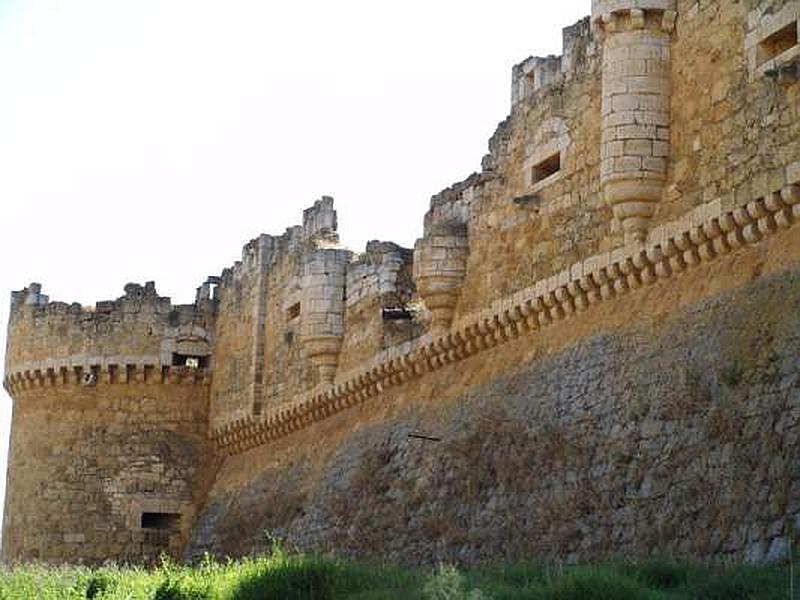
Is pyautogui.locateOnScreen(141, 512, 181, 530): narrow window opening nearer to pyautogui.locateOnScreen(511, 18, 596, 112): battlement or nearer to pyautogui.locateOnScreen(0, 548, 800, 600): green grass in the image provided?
pyautogui.locateOnScreen(0, 548, 800, 600): green grass

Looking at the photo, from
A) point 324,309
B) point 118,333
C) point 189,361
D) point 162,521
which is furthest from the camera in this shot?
point 189,361

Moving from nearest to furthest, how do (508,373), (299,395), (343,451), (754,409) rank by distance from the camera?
(754,409) → (508,373) → (343,451) → (299,395)

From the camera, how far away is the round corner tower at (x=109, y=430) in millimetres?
24609

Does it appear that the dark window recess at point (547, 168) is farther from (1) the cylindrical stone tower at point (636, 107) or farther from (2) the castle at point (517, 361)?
(1) the cylindrical stone tower at point (636, 107)

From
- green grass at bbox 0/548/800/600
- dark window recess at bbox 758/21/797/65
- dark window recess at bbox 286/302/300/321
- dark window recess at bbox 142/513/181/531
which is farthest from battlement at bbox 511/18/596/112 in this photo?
dark window recess at bbox 142/513/181/531

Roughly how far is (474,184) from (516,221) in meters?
1.37

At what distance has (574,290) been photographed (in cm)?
1560

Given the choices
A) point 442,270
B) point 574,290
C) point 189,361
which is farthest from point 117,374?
point 574,290

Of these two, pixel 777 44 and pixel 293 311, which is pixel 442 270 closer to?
pixel 293 311

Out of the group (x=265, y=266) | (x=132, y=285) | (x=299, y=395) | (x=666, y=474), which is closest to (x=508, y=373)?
(x=666, y=474)

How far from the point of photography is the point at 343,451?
20.3m

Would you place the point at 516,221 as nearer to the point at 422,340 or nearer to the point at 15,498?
the point at 422,340

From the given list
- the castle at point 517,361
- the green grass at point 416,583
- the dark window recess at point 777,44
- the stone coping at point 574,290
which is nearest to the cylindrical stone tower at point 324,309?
the castle at point 517,361

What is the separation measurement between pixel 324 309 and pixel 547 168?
5.42 meters
